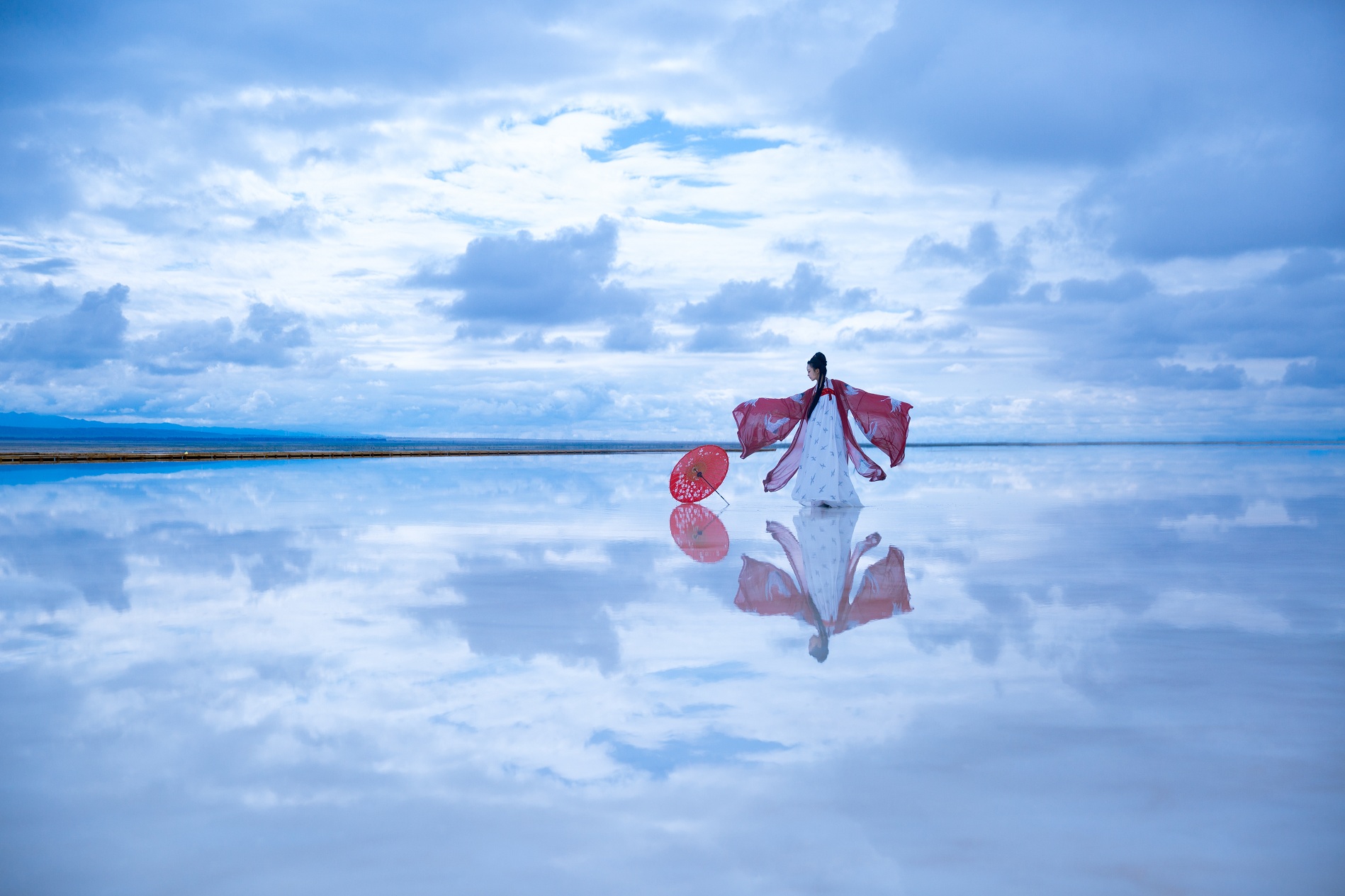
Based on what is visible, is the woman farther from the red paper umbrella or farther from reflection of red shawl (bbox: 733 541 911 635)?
reflection of red shawl (bbox: 733 541 911 635)

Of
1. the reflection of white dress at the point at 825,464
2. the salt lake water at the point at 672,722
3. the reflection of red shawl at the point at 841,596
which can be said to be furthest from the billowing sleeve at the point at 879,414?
the reflection of red shawl at the point at 841,596

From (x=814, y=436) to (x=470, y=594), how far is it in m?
8.84

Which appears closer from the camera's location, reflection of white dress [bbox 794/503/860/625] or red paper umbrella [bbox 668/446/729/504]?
reflection of white dress [bbox 794/503/860/625]

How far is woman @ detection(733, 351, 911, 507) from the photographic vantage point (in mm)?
14359

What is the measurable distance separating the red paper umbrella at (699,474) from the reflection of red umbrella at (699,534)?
1225 millimetres

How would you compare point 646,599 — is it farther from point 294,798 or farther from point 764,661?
point 294,798

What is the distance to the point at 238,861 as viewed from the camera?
2.70 m

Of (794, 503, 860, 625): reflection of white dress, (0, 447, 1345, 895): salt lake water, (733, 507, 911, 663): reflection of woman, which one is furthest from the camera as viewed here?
(794, 503, 860, 625): reflection of white dress

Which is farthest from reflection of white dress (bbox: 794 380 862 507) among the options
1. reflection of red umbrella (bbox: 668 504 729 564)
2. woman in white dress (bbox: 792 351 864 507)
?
reflection of red umbrella (bbox: 668 504 729 564)

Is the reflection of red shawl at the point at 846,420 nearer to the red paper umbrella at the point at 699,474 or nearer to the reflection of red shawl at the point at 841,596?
the red paper umbrella at the point at 699,474

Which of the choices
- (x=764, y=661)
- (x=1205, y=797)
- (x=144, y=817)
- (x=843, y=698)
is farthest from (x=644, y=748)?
(x=1205, y=797)

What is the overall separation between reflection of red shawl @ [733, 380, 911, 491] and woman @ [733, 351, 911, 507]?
0.01m

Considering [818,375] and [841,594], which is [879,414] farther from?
[841,594]

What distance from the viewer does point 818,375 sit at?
48.2 ft
